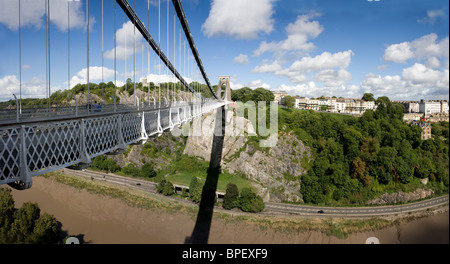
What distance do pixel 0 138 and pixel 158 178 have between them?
18256 millimetres

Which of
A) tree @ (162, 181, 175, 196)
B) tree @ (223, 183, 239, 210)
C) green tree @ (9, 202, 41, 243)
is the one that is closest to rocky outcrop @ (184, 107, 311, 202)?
tree @ (223, 183, 239, 210)

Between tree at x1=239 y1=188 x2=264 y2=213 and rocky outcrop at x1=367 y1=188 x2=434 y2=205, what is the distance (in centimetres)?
837

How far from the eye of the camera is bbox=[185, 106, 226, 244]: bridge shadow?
14648mm

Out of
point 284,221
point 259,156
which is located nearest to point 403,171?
point 284,221

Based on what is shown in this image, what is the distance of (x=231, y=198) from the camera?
16562 mm

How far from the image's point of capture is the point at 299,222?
1516 cm

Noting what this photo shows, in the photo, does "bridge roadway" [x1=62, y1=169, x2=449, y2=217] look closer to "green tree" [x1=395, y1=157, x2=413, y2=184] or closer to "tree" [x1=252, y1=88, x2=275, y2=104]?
"green tree" [x1=395, y1=157, x2=413, y2=184]

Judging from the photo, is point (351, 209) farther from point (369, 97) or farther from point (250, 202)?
point (369, 97)

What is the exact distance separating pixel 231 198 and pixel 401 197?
492 inches

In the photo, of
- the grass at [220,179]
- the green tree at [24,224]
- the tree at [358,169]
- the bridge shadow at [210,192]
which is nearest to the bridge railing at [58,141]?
the bridge shadow at [210,192]

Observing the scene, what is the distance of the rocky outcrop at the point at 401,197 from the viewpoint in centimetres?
1817
